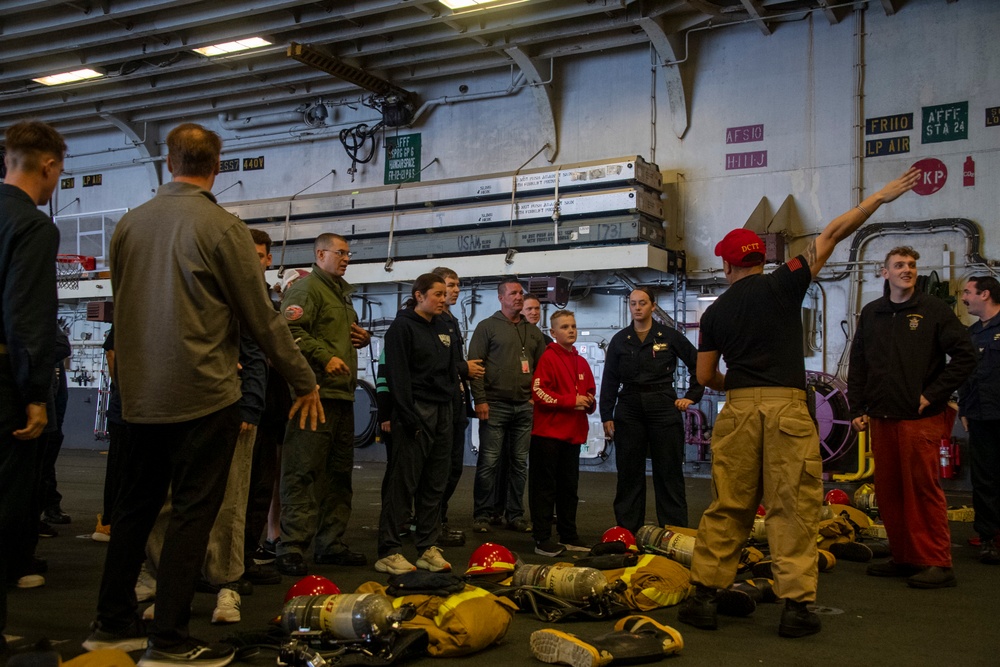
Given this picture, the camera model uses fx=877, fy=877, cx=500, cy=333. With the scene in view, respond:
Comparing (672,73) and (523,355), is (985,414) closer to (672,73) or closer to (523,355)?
(523,355)

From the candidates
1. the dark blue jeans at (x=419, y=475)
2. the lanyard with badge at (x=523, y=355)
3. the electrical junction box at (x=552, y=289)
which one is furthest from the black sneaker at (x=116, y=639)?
the electrical junction box at (x=552, y=289)

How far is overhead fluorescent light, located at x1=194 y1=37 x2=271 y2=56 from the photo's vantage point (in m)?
11.0

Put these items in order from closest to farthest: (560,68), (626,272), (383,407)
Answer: (383,407) → (626,272) → (560,68)

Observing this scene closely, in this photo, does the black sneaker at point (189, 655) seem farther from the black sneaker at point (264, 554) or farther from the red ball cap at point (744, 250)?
the red ball cap at point (744, 250)

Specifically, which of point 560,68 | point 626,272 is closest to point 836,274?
point 626,272

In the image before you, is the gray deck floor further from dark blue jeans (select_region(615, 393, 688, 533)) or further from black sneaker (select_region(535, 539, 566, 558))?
dark blue jeans (select_region(615, 393, 688, 533))

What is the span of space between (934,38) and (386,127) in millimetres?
6976

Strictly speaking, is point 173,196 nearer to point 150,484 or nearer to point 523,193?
point 150,484

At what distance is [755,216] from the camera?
31.8 feet

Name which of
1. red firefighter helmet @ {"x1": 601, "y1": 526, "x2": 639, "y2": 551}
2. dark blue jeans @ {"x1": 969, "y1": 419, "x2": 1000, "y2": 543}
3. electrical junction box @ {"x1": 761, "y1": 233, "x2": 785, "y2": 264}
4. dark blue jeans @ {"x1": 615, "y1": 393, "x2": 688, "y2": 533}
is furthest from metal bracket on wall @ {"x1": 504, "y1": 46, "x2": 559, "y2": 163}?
red firefighter helmet @ {"x1": 601, "y1": 526, "x2": 639, "y2": 551}

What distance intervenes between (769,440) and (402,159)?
9.66 metres

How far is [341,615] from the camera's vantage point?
291 centimetres

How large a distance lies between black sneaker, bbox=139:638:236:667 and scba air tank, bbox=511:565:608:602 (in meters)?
1.37

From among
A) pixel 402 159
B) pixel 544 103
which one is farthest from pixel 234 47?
pixel 544 103
